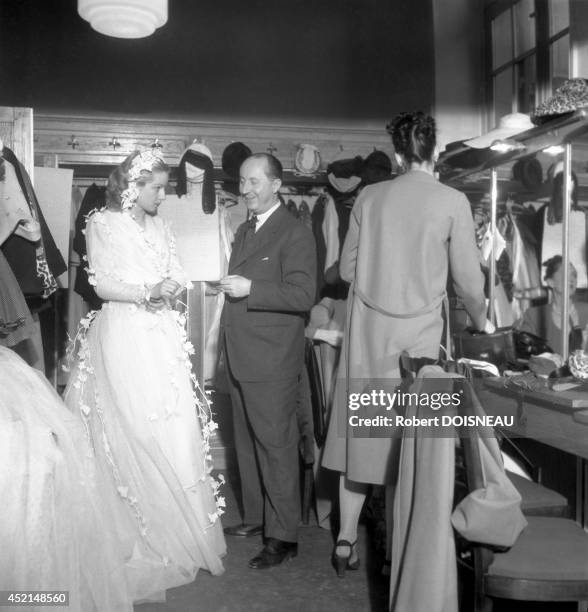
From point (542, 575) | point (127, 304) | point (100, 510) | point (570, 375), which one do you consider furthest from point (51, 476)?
point (570, 375)

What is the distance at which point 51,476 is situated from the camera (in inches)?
89.8

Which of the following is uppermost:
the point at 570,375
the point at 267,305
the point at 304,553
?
the point at 267,305

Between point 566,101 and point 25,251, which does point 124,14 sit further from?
point 566,101

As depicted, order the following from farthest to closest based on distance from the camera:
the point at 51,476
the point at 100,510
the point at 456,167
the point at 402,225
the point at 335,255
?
the point at 335,255
the point at 456,167
the point at 402,225
the point at 100,510
the point at 51,476

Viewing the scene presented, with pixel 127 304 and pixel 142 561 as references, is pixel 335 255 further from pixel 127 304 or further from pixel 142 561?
pixel 142 561

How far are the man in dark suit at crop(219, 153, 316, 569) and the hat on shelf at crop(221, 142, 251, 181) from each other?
1.37m

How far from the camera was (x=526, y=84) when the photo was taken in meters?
5.26

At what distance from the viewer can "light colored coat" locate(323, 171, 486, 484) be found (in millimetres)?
2744

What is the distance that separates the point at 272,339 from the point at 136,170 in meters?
0.90

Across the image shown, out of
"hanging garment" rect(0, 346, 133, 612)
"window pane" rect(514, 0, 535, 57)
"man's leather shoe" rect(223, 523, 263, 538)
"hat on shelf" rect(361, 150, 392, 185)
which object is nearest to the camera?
"hanging garment" rect(0, 346, 133, 612)

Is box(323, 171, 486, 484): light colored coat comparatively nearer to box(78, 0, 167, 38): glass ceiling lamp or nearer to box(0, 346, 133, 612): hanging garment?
box(0, 346, 133, 612): hanging garment

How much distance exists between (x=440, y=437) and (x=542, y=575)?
0.44 metres

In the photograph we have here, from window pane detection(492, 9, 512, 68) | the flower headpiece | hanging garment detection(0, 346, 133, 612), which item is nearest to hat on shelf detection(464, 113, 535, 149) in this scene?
the flower headpiece

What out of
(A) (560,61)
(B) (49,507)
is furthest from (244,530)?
(A) (560,61)
